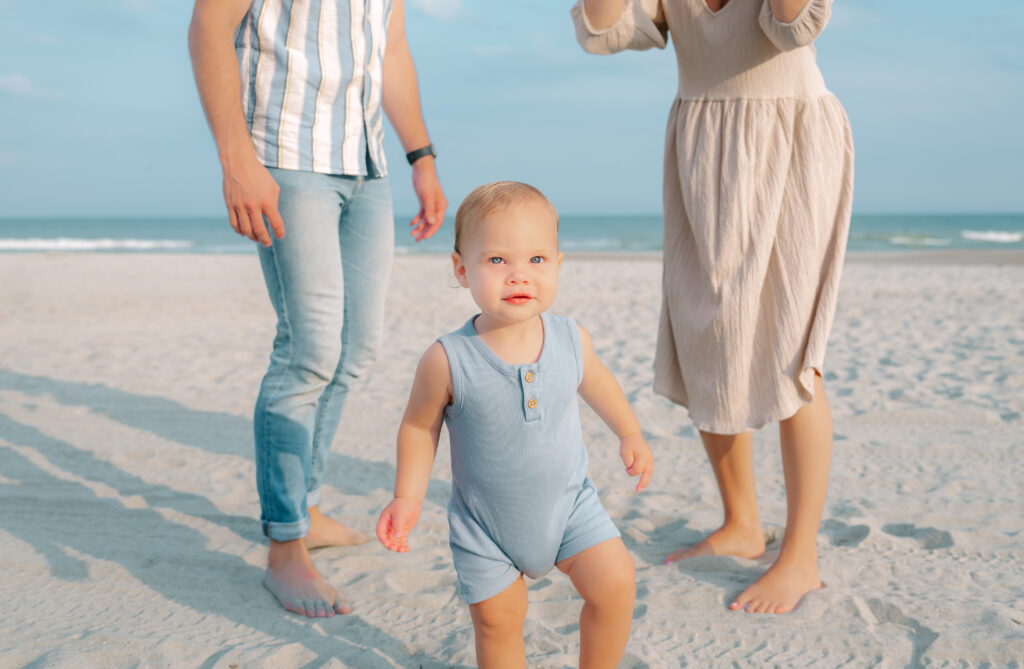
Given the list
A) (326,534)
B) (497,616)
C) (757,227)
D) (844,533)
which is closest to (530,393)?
(497,616)

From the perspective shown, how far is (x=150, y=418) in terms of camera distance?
435cm

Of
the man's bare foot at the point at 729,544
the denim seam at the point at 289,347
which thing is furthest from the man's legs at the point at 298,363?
the man's bare foot at the point at 729,544

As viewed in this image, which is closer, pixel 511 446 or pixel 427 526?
pixel 511 446

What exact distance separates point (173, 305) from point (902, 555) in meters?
8.41

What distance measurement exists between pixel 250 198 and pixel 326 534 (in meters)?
1.18

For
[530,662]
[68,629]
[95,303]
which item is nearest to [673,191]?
[530,662]

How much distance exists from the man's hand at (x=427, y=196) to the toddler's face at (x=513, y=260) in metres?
1.12

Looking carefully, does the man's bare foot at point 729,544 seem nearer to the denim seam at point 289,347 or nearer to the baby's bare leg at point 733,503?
the baby's bare leg at point 733,503

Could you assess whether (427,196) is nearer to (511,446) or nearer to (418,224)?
(418,224)

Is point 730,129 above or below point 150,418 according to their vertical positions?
above

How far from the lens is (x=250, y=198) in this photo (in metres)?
2.01

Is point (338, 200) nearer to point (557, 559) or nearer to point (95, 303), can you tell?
point (557, 559)

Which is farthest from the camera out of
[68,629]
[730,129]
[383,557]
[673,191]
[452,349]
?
[383,557]

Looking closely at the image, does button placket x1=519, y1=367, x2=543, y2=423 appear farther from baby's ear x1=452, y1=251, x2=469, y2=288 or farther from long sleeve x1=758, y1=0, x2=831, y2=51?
long sleeve x1=758, y1=0, x2=831, y2=51
